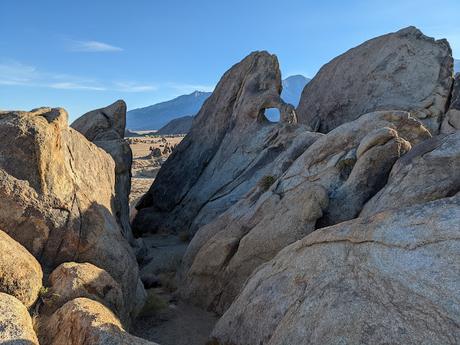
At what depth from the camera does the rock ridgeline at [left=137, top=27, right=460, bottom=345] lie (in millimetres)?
7363

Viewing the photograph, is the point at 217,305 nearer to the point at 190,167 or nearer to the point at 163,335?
the point at 163,335

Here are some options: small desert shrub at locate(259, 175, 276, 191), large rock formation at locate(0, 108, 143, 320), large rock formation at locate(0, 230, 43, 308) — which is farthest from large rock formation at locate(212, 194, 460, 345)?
small desert shrub at locate(259, 175, 276, 191)

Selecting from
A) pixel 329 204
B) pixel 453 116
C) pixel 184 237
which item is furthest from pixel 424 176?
pixel 184 237

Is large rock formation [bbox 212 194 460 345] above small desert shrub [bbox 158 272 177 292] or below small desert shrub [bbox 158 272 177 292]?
above

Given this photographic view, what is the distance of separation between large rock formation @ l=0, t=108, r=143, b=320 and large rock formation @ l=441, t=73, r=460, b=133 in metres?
18.3

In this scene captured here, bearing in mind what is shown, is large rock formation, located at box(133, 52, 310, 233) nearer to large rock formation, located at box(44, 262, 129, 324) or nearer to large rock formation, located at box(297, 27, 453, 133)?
large rock formation, located at box(297, 27, 453, 133)

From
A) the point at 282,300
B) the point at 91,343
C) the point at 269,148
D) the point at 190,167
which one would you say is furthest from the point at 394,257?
the point at 190,167

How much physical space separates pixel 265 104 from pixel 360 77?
705 cm

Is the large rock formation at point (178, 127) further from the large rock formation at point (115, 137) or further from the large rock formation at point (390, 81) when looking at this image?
the large rock formation at point (115, 137)

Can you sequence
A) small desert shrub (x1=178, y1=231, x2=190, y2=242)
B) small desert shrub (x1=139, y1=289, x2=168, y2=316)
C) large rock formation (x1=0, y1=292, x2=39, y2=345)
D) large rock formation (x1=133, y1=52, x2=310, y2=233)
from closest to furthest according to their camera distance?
large rock formation (x1=0, y1=292, x2=39, y2=345) < small desert shrub (x1=139, y1=289, x2=168, y2=316) < small desert shrub (x1=178, y1=231, x2=190, y2=242) < large rock formation (x1=133, y1=52, x2=310, y2=233)

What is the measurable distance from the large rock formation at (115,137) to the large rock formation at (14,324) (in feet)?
37.7

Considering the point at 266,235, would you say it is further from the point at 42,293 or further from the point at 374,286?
the point at 374,286

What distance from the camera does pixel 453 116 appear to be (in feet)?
80.8

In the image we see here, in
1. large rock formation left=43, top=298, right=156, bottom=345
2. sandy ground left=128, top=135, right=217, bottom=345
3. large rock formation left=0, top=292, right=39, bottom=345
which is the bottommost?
sandy ground left=128, top=135, right=217, bottom=345
